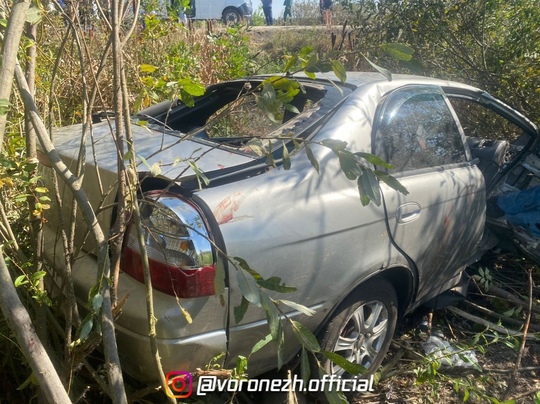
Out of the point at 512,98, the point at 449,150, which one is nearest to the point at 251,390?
the point at 449,150

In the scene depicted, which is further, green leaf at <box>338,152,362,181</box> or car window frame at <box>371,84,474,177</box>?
car window frame at <box>371,84,474,177</box>

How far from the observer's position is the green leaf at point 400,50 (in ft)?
5.41

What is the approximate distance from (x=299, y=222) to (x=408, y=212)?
75 centimetres

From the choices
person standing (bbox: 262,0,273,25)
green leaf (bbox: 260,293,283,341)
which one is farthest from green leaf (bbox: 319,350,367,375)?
person standing (bbox: 262,0,273,25)

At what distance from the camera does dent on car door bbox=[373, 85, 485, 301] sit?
2611 millimetres

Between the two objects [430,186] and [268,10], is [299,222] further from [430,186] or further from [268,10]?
[268,10]

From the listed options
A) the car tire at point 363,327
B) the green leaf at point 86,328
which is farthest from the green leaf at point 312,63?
the car tire at point 363,327

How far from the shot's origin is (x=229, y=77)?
18.9ft

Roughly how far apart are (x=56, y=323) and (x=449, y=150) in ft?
7.73

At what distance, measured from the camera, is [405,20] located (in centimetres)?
611

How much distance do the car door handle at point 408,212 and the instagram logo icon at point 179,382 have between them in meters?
1.27

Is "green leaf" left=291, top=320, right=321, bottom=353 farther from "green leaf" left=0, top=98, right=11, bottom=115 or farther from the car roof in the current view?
the car roof

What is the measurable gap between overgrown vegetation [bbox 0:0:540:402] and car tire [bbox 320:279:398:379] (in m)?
0.23

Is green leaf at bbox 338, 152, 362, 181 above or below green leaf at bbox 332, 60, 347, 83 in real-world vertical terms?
below
